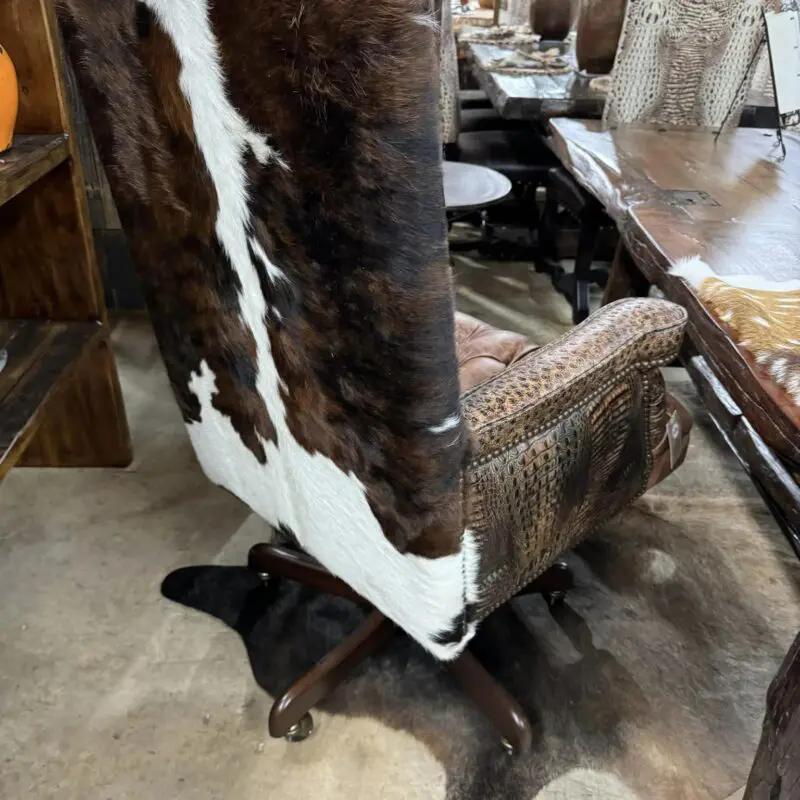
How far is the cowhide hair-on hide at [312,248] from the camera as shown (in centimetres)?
49

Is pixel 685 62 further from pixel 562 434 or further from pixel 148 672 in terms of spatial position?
pixel 148 672

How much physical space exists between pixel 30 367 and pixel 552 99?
68.2 inches

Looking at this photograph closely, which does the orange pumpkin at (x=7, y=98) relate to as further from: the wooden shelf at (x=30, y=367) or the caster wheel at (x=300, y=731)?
the caster wheel at (x=300, y=731)

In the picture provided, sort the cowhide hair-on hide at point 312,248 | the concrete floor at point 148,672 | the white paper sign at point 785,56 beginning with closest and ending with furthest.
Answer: the cowhide hair-on hide at point 312,248 < the concrete floor at point 148,672 < the white paper sign at point 785,56

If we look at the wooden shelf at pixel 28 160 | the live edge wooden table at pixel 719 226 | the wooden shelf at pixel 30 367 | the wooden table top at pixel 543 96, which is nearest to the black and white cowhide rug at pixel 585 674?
the live edge wooden table at pixel 719 226

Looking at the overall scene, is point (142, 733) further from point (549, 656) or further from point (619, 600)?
point (619, 600)

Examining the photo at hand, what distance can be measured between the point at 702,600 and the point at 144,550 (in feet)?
3.78

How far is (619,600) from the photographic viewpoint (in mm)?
1411

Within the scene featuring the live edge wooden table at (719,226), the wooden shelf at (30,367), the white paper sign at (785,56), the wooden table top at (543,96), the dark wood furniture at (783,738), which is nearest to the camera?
the dark wood furniture at (783,738)

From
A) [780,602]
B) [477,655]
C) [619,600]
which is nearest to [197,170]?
[477,655]

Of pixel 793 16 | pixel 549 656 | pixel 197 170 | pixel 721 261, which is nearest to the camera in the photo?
pixel 197 170

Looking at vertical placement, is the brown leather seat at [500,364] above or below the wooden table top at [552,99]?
below

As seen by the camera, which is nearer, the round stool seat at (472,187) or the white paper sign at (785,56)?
the white paper sign at (785,56)

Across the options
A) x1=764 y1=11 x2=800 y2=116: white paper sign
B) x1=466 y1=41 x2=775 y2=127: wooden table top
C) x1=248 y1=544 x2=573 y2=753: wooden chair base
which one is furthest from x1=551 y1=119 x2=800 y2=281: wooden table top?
x1=248 y1=544 x2=573 y2=753: wooden chair base
